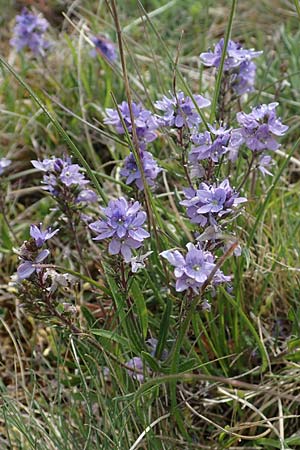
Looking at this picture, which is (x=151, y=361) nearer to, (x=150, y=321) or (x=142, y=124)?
(x=150, y=321)

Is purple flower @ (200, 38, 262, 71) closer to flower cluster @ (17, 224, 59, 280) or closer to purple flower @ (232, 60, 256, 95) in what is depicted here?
purple flower @ (232, 60, 256, 95)

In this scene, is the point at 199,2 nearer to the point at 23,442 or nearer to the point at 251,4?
the point at 251,4

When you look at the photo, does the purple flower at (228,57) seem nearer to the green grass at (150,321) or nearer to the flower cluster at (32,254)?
the green grass at (150,321)

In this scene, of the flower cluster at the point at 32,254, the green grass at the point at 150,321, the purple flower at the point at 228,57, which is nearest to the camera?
the flower cluster at the point at 32,254

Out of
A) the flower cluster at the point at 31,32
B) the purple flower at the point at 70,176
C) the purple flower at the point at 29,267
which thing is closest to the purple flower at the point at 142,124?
the purple flower at the point at 70,176

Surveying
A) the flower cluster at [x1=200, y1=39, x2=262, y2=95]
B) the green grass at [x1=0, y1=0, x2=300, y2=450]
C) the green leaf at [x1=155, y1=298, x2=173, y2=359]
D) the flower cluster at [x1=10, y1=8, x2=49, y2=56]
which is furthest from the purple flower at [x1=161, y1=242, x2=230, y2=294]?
the flower cluster at [x1=10, y1=8, x2=49, y2=56]

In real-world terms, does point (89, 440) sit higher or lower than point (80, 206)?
lower

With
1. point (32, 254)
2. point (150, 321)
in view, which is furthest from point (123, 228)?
point (150, 321)

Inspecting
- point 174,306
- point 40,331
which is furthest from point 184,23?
point 174,306
